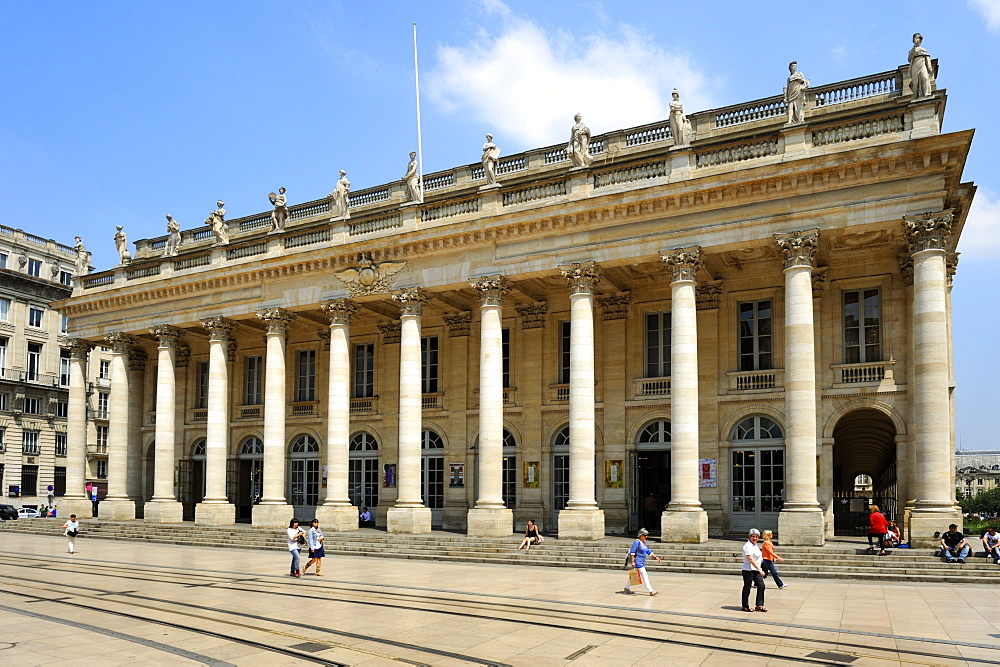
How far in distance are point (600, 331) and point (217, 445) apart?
15759mm

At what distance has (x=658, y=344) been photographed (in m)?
30.1

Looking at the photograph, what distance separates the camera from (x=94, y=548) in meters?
29.7

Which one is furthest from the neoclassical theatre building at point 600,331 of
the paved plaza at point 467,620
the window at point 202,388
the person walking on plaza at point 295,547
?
the person walking on plaza at point 295,547

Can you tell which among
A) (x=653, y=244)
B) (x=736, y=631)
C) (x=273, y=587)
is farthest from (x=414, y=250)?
(x=736, y=631)

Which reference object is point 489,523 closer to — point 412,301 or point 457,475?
point 457,475

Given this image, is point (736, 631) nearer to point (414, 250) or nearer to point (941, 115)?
point (941, 115)

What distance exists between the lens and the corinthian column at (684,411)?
965 inches

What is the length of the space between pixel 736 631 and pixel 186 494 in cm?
3225

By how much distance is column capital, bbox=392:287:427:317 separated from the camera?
30.5m

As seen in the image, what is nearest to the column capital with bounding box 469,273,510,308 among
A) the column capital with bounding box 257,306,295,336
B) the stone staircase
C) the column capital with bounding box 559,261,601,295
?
the column capital with bounding box 559,261,601,295

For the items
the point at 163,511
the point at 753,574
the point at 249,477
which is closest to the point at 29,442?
the point at 249,477

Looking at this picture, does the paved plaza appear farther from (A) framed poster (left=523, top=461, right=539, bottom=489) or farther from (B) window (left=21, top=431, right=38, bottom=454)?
(B) window (left=21, top=431, right=38, bottom=454)

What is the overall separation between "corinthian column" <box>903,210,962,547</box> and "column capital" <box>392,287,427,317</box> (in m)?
15.6

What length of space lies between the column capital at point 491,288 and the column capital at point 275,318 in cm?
886
